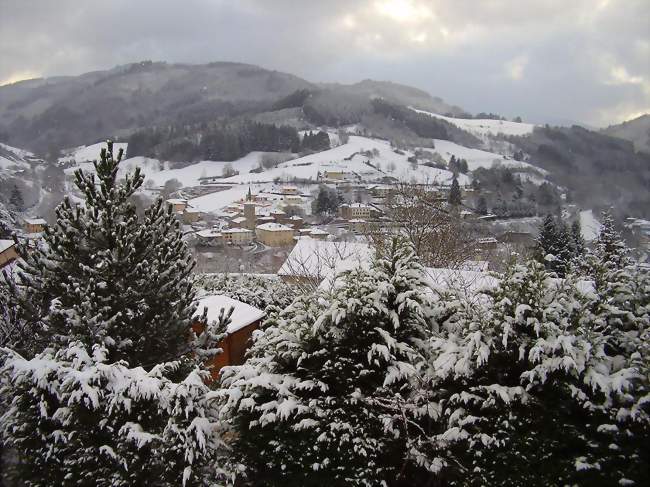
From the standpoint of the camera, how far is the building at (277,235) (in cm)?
6347

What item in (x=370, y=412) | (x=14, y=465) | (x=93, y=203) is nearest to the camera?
(x=370, y=412)

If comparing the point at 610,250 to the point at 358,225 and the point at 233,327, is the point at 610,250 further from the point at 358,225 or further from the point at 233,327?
the point at 358,225

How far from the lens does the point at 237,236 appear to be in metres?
65.4

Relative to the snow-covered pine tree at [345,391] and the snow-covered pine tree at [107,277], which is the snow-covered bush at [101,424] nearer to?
the snow-covered pine tree at [345,391]

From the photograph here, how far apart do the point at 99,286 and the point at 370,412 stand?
4.09 meters

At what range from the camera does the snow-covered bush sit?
18.5 ft

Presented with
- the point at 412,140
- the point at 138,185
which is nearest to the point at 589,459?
the point at 138,185

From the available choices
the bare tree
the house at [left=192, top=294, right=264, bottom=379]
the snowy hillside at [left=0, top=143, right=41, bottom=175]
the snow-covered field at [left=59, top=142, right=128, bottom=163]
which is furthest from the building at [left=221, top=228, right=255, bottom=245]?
the snow-covered field at [left=59, top=142, right=128, bottom=163]

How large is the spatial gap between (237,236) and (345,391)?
6097 centimetres

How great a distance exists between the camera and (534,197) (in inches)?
3356

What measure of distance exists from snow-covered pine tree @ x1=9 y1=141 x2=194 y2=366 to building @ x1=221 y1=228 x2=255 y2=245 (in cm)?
5679

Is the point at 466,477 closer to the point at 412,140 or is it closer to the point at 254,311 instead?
the point at 254,311

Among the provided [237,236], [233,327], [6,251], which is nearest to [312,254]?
[233,327]

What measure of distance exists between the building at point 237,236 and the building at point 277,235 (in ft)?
7.30
